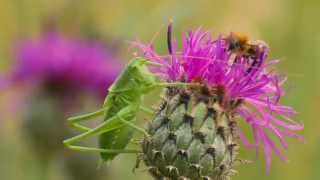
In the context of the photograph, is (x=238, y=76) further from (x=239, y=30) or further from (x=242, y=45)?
(x=239, y=30)

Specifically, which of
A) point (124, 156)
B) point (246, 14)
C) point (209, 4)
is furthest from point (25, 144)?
point (209, 4)

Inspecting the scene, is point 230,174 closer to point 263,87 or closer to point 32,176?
point 263,87

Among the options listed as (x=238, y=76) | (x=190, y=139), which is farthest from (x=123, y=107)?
(x=238, y=76)

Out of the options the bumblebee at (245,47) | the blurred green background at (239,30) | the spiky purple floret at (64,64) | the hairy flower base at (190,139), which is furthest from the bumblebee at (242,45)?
the spiky purple floret at (64,64)

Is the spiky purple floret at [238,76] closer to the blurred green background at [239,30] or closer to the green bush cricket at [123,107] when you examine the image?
the green bush cricket at [123,107]

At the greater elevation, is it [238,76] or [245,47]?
[245,47]

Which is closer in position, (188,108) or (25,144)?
(188,108)
